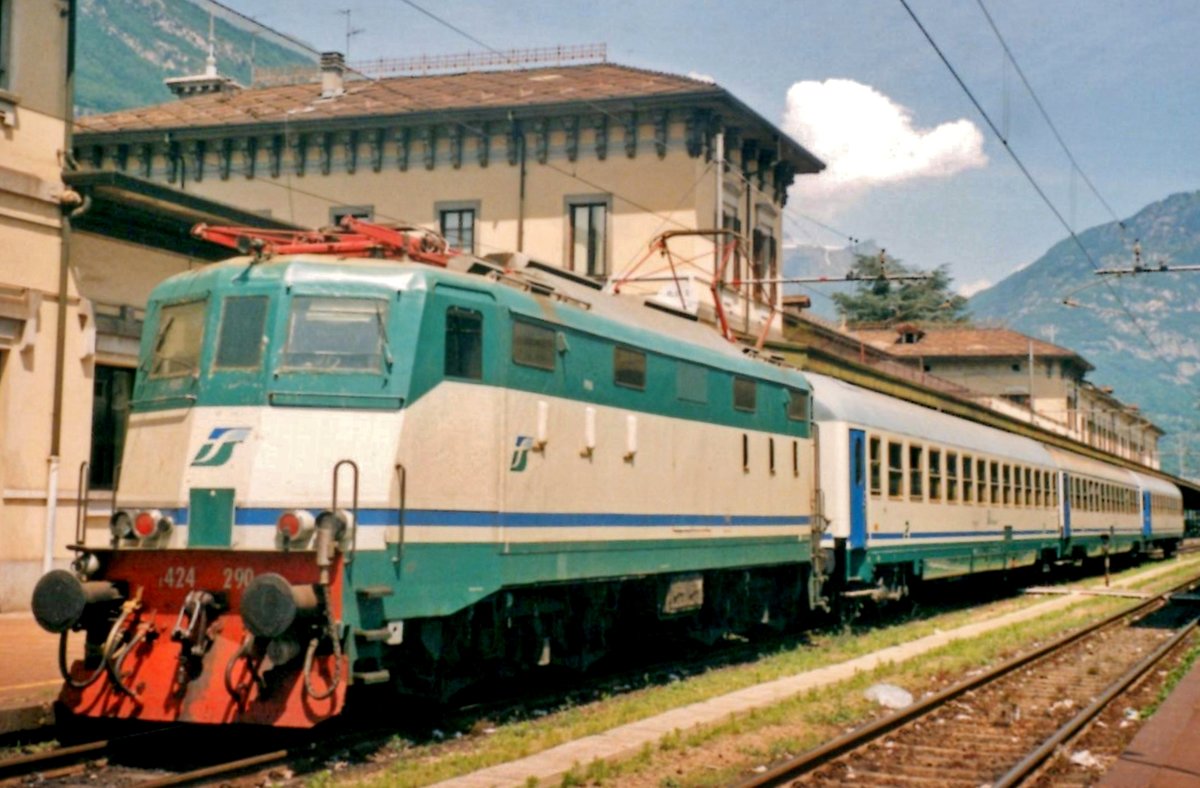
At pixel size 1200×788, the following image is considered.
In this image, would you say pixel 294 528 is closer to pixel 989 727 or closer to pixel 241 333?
pixel 241 333

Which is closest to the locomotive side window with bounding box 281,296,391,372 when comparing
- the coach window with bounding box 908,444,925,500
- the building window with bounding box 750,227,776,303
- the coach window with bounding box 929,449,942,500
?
the coach window with bounding box 908,444,925,500

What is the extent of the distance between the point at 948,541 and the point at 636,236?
11.8 meters

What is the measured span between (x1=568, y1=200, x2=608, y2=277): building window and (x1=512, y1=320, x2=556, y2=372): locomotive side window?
20.6 m

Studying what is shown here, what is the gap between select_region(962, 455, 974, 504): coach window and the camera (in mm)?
24828

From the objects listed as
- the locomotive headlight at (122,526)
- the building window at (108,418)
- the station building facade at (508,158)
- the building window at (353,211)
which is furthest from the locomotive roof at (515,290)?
the building window at (353,211)

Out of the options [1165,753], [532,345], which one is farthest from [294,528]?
[1165,753]

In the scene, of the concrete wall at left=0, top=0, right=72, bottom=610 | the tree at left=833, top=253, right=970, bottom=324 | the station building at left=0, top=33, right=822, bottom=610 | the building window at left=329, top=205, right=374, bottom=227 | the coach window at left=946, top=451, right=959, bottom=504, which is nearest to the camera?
the concrete wall at left=0, top=0, right=72, bottom=610

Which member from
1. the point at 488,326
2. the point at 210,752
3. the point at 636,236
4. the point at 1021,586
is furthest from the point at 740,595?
the point at 1021,586

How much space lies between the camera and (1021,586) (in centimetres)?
3366

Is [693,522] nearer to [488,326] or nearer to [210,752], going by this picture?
[488,326]

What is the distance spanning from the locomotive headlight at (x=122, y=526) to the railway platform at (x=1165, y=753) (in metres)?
7.16

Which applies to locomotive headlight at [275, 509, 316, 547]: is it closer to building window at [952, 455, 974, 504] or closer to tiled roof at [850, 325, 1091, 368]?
building window at [952, 455, 974, 504]

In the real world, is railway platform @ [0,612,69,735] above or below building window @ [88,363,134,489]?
below

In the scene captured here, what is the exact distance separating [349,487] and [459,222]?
2409 centimetres
